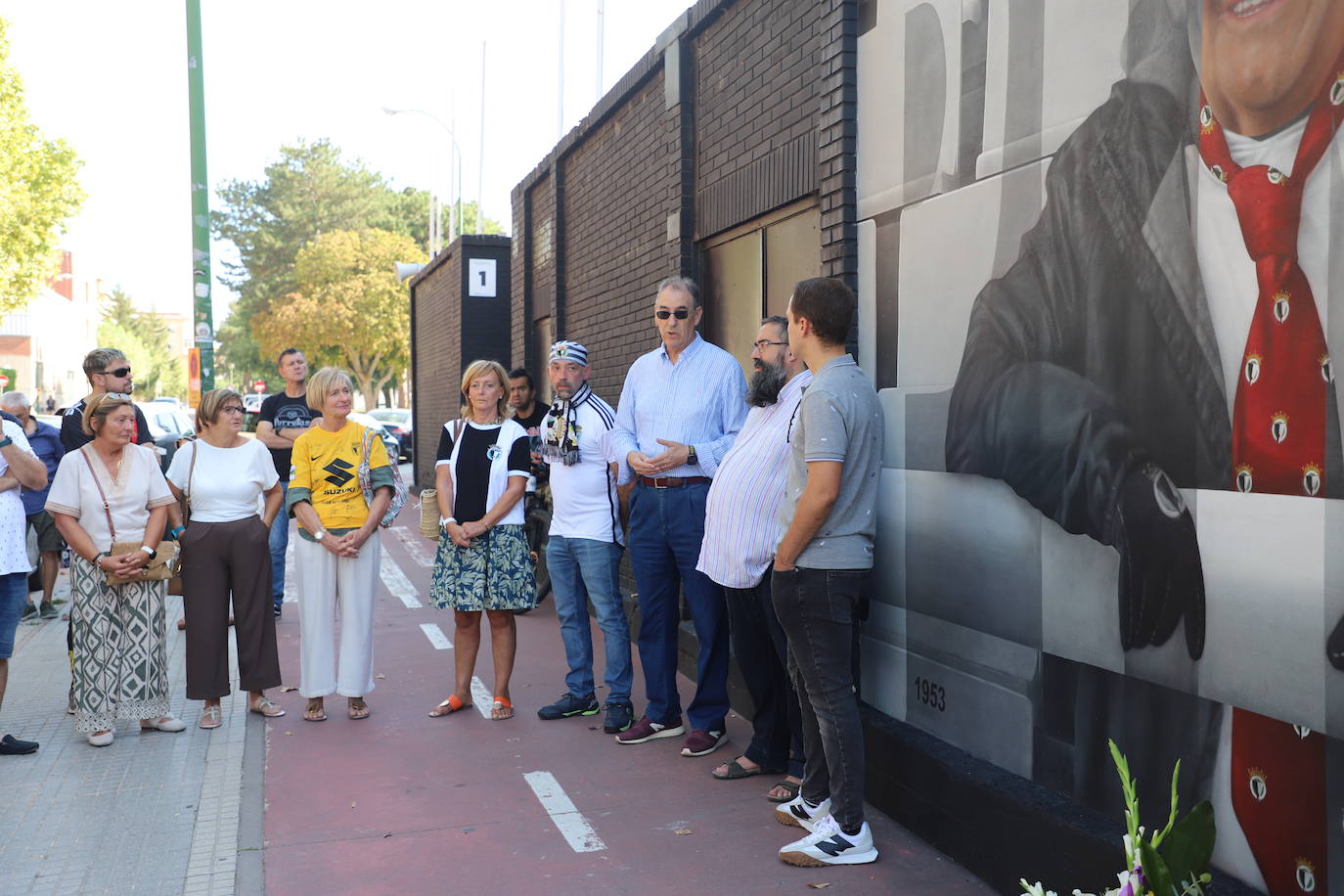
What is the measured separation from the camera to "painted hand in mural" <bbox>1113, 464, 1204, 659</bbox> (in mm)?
3252

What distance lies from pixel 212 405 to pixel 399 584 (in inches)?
204

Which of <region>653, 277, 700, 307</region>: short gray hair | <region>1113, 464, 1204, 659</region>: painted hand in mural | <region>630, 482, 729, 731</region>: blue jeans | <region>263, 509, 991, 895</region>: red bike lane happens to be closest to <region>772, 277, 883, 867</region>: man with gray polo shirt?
<region>263, 509, 991, 895</region>: red bike lane

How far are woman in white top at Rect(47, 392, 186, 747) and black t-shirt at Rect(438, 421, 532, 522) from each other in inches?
60.5

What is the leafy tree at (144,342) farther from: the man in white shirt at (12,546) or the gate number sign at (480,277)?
the man in white shirt at (12,546)

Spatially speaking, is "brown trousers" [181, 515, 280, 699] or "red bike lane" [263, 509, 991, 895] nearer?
"red bike lane" [263, 509, 991, 895]

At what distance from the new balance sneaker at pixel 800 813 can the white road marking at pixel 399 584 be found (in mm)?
5679

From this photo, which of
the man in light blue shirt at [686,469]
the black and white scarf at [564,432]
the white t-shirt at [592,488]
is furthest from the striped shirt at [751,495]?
the black and white scarf at [564,432]

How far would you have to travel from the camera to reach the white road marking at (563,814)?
14.8 feet

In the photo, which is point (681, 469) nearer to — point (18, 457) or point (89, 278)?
point (18, 457)

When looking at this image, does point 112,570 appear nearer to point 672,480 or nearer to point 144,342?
point 672,480

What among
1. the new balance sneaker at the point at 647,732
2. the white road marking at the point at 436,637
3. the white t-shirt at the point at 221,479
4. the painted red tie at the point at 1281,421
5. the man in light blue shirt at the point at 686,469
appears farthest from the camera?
the white road marking at the point at 436,637

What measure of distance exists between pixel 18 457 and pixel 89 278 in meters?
103

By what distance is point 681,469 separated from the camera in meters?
5.58

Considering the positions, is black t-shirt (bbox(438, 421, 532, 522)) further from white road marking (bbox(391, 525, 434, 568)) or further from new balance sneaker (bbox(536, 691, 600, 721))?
white road marking (bbox(391, 525, 434, 568))
